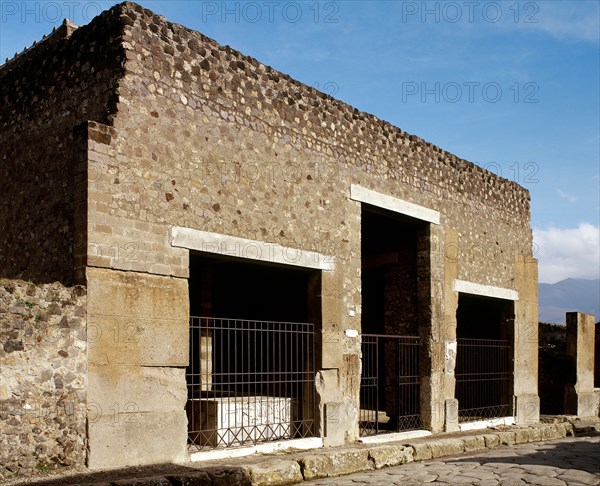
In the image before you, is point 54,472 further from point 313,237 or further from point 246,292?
point 246,292

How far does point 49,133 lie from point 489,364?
993 cm

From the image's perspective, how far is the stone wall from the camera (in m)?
6.28

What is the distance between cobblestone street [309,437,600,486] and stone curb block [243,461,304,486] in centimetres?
22

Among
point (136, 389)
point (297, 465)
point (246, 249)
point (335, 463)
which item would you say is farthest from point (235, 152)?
point (335, 463)

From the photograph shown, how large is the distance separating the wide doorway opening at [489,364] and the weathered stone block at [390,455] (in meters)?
4.62

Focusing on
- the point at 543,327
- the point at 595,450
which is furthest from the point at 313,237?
the point at 543,327

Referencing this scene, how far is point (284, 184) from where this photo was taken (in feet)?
31.1

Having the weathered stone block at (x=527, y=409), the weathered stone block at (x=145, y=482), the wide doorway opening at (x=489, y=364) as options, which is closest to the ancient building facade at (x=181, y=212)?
the weathered stone block at (x=145, y=482)

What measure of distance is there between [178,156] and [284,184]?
1797 millimetres

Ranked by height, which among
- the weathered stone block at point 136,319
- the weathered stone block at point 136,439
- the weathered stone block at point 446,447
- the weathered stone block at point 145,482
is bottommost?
the weathered stone block at point 446,447

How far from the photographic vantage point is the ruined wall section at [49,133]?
7.62 metres

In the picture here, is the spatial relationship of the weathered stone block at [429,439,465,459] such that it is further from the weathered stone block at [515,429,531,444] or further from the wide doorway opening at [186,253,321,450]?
the weathered stone block at [515,429,531,444]

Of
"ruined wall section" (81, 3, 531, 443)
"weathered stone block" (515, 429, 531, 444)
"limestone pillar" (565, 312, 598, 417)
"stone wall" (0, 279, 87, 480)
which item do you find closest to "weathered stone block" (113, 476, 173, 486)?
"stone wall" (0, 279, 87, 480)

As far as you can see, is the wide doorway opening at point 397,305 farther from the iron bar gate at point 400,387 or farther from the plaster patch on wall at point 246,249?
the plaster patch on wall at point 246,249
